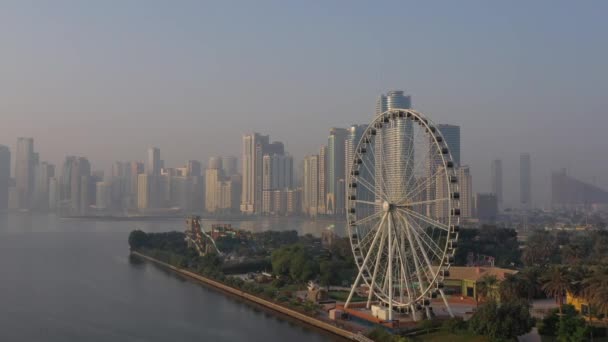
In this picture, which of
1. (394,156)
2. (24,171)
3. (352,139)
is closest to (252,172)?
(352,139)

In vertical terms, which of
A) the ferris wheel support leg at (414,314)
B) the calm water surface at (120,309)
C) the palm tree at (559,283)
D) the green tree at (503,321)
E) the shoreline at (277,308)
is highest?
the palm tree at (559,283)

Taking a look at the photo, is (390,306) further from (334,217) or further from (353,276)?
(334,217)

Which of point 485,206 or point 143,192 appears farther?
point 143,192

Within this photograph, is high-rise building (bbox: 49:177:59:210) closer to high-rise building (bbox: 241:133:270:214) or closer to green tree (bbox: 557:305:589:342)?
high-rise building (bbox: 241:133:270:214)

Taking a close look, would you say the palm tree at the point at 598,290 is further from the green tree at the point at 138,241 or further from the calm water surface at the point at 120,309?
the green tree at the point at 138,241

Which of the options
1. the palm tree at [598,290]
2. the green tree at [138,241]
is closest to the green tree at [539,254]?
the palm tree at [598,290]

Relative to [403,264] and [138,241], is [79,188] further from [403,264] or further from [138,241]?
[403,264]
